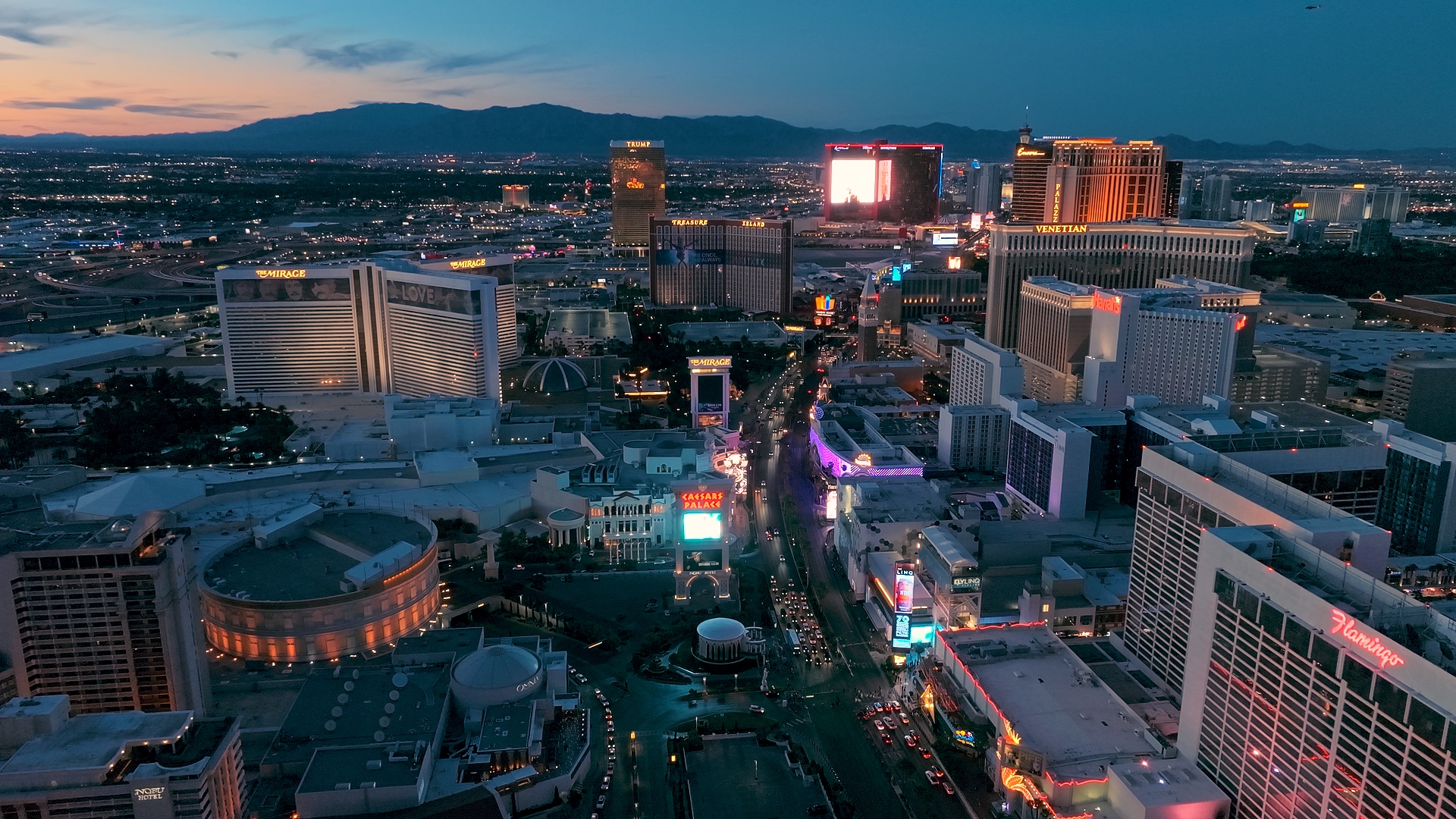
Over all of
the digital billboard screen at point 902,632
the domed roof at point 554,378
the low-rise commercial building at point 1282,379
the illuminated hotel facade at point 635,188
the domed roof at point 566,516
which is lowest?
the digital billboard screen at point 902,632

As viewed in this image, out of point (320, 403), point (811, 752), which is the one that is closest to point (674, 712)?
point (811, 752)

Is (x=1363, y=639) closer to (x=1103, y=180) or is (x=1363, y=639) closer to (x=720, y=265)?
(x=1103, y=180)

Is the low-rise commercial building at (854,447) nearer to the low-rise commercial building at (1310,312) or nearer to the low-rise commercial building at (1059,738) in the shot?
the low-rise commercial building at (1059,738)

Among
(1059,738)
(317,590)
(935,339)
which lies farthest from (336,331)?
(1059,738)

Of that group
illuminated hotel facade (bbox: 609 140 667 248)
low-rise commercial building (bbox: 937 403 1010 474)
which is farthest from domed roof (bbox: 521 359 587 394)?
illuminated hotel facade (bbox: 609 140 667 248)

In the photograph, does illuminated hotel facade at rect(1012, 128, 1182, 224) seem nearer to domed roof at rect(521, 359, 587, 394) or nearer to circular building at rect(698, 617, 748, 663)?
domed roof at rect(521, 359, 587, 394)

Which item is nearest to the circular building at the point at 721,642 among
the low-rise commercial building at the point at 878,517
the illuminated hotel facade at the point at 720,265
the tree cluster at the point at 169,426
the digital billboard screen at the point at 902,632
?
the digital billboard screen at the point at 902,632
